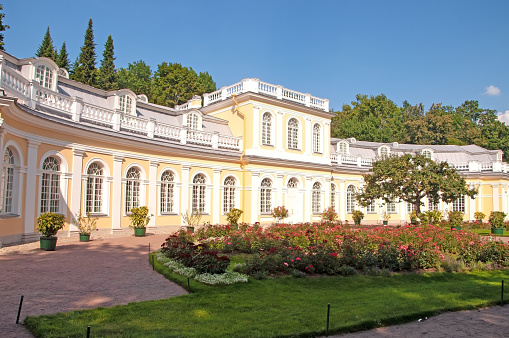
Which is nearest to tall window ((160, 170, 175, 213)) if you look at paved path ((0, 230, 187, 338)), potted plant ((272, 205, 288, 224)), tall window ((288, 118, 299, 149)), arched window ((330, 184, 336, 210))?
potted plant ((272, 205, 288, 224))

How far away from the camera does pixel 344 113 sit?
61.5 meters

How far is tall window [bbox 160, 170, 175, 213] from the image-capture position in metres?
22.0

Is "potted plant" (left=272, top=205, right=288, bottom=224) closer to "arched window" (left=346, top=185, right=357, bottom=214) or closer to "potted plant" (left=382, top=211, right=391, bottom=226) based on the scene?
"arched window" (left=346, top=185, right=357, bottom=214)

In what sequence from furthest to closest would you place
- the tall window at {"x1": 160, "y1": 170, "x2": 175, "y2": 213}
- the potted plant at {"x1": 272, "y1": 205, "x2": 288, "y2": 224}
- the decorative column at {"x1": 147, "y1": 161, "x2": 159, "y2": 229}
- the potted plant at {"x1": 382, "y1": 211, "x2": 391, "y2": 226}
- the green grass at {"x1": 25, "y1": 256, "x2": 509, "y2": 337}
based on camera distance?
the potted plant at {"x1": 382, "y1": 211, "x2": 391, "y2": 226} → the potted plant at {"x1": 272, "y1": 205, "x2": 288, "y2": 224} → the tall window at {"x1": 160, "y1": 170, "x2": 175, "y2": 213} → the decorative column at {"x1": 147, "y1": 161, "x2": 159, "y2": 229} → the green grass at {"x1": 25, "y1": 256, "x2": 509, "y2": 337}

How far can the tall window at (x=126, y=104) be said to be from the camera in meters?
21.4

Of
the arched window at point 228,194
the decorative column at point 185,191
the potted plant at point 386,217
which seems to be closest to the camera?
the decorative column at point 185,191

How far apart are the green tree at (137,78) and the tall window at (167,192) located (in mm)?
24514

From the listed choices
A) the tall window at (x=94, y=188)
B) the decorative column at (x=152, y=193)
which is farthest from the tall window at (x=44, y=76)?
the decorative column at (x=152, y=193)

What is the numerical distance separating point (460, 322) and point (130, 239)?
547 inches

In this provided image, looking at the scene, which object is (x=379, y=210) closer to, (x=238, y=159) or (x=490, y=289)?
(x=238, y=159)

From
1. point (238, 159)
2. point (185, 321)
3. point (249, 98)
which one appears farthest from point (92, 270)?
point (249, 98)

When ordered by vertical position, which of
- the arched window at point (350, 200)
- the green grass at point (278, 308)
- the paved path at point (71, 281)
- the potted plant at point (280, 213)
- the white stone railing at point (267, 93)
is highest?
the white stone railing at point (267, 93)

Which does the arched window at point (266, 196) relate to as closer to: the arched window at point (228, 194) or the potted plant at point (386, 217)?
the arched window at point (228, 194)

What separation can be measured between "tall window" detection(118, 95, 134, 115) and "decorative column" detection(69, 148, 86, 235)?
4.33 meters
